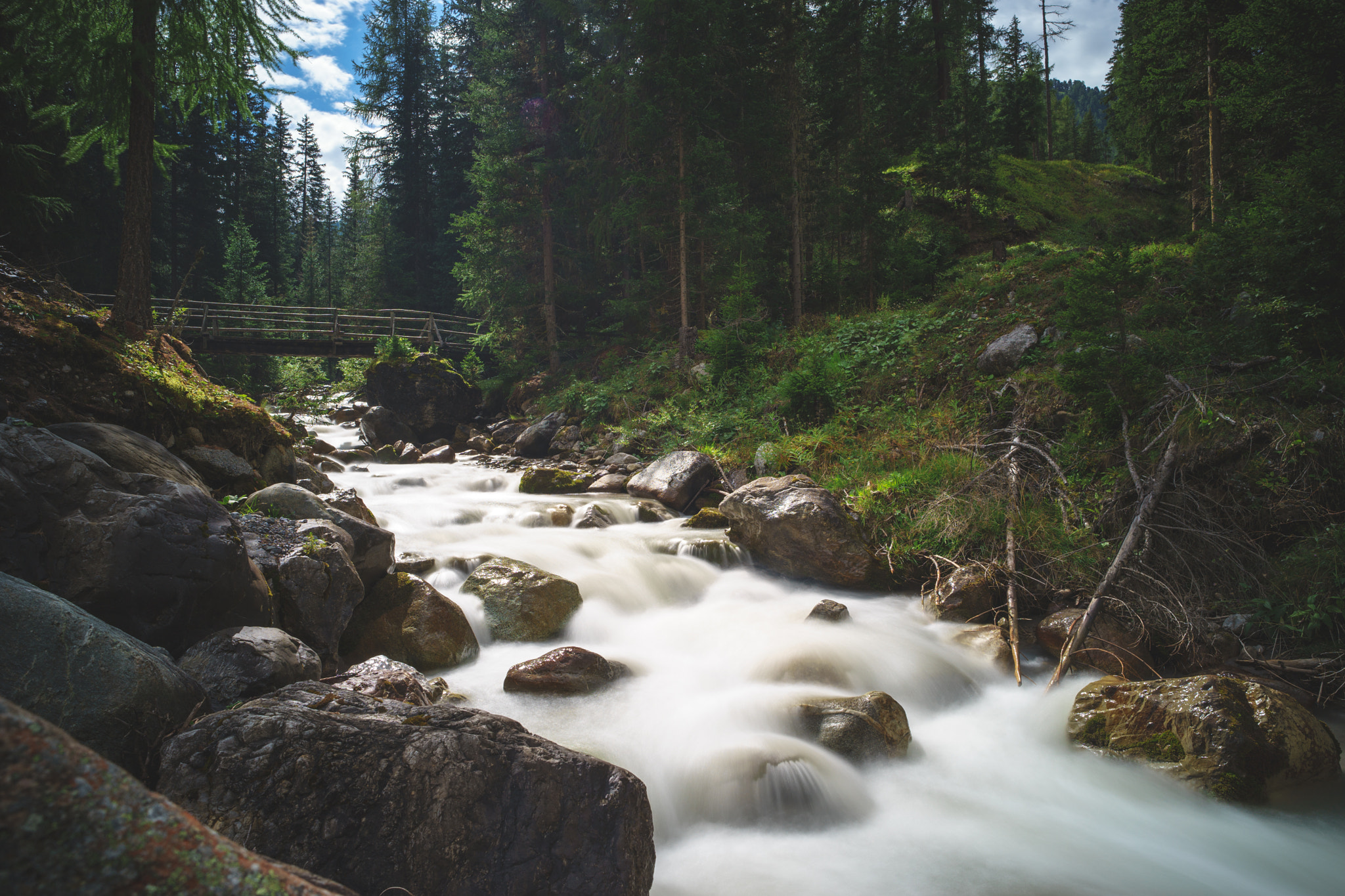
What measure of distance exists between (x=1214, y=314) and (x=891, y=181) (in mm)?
10675

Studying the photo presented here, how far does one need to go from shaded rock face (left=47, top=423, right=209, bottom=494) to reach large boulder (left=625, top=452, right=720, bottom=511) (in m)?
7.23

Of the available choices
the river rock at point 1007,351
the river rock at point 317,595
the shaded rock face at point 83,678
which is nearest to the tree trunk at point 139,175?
the river rock at point 317,595

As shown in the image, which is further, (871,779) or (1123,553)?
(1123,553)

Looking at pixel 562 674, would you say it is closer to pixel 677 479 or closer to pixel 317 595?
pixel 317 595

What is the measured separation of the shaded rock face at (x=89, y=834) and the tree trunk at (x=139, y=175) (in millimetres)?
8616

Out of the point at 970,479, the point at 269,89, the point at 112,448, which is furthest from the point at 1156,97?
the point at 112,448

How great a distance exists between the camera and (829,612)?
261 inches

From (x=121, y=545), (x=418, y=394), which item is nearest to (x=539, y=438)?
(x=418, y=394)

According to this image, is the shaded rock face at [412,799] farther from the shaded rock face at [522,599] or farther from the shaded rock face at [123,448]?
the shaded rock face at [522,599]

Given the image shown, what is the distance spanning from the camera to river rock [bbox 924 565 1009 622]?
6645 mm

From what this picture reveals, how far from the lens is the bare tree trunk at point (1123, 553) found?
17.7ft

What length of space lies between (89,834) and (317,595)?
13.9 feet

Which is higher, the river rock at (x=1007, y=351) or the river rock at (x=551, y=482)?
the river rock at (x=1007, y=351)

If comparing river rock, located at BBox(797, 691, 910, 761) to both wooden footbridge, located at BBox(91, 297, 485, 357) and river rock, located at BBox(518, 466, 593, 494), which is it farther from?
wooden footbridge, located at BBox(91, 297, 485, 357)
